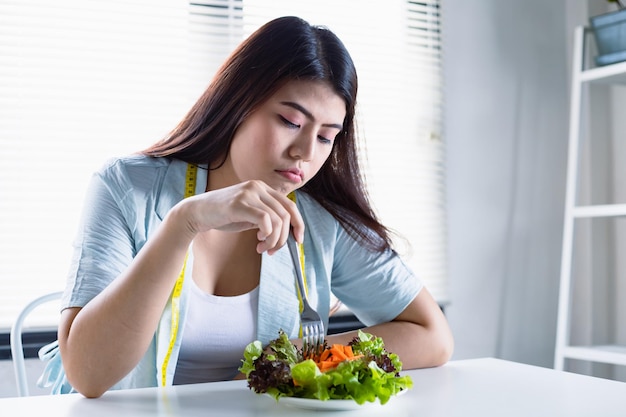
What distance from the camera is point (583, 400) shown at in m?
1.01

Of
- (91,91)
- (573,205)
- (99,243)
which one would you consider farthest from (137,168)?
(573,205)

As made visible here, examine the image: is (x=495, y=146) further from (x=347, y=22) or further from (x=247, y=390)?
(x=247, y=390)

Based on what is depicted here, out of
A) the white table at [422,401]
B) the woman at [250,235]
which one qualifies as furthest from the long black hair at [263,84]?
the white table at [422,401]

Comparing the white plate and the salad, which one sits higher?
the salad

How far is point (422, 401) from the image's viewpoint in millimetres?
1016

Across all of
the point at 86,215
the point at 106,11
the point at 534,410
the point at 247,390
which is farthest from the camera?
the point at 106,11

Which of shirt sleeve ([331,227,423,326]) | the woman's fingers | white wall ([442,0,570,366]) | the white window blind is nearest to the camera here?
the woman's fingers

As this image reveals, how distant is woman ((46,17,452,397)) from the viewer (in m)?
1.34

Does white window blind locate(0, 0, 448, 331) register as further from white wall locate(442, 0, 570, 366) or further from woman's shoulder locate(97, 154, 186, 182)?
woman's shoulder locate(97, 154, 186, 182)

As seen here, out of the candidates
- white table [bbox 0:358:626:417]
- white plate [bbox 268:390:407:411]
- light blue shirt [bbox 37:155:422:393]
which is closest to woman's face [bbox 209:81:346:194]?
light blue shirt [bbox 37:155:422:393]

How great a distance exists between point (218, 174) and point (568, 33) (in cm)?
226

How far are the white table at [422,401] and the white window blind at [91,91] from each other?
33.0 inches

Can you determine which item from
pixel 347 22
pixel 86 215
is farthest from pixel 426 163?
pixel 86 215

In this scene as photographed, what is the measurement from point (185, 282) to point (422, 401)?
21.2 inches
